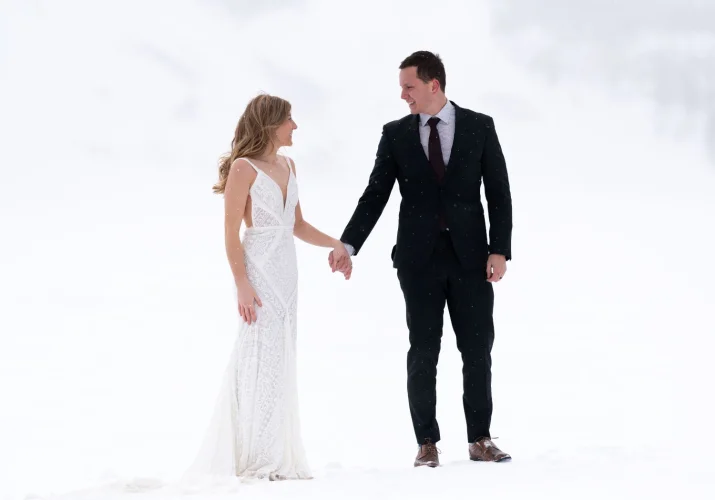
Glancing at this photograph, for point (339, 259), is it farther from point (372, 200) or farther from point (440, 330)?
point (440, 330)

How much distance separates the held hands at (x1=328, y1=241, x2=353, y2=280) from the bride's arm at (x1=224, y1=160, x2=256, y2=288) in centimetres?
57

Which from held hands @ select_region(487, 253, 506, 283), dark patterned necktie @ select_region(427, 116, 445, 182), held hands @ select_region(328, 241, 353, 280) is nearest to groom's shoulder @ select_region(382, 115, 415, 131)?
dark patterned necktie @ select_region(427, 116, 445, 182)

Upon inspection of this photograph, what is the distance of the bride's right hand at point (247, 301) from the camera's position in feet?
14.5

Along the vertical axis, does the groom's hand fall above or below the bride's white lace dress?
above

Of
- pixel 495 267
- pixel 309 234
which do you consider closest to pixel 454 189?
pixel 495 267

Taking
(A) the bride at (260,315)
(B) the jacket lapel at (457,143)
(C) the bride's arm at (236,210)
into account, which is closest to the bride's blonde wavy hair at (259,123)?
(A) the bride at (260,315)

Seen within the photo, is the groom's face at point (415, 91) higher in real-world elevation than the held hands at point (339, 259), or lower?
higher

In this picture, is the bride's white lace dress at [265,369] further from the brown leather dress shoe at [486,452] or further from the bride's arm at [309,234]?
the brown leather dress shoe at [486,452]

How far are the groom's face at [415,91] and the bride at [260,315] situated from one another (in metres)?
0.60

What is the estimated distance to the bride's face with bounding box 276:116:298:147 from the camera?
455 centimetres

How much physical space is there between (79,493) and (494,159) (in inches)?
96.5

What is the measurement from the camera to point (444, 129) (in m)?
4.76

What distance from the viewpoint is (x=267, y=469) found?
4.35 meters

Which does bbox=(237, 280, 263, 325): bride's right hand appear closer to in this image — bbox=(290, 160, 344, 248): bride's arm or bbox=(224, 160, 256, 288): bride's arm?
bbox=(224, 160, 256, 288): bride's arm
